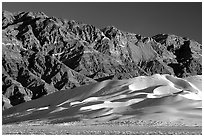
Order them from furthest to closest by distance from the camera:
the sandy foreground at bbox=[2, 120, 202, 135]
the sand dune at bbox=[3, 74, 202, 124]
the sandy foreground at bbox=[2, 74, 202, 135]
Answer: the sand dune at bbox=[3, 74, 202, 124], the sandy foreground at bbox=[2, 74, 202, 135], the sandy foreground at bbox=[2, 120, 202, 135]

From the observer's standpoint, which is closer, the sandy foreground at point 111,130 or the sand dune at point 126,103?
the sandy foreground at point 111,130

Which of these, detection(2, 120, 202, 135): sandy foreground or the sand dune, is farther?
the sand dune

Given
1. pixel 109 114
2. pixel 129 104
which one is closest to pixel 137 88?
pixel 129 104

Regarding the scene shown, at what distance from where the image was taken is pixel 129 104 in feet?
189

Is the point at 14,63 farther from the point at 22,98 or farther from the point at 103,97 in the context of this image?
the point at 103,97

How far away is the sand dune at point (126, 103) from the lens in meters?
47.4

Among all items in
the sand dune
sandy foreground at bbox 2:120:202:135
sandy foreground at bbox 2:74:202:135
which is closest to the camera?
sandy foreground at bbox 2:120:202:135

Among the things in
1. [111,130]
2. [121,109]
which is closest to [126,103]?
[121,109]

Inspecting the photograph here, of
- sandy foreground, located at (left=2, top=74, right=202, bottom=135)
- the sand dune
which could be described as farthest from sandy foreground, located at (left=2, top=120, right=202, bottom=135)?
the sand dune

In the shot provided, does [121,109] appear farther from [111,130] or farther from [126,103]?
[111,130]

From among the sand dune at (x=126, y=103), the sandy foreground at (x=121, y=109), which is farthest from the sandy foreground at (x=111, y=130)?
the sand dune at (x=126, y=103)

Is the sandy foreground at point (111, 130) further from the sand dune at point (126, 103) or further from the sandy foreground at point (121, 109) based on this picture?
the sand dune at point (126, 103)

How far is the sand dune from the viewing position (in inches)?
1865

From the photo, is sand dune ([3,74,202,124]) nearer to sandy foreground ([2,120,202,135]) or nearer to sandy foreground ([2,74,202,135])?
sandy foreground ([2,74,202,135])
